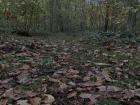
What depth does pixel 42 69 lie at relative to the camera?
5.35 m

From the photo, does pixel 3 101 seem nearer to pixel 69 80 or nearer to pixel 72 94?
pixel 72 94

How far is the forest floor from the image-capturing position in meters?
3.94

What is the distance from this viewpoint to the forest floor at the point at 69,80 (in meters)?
3.94

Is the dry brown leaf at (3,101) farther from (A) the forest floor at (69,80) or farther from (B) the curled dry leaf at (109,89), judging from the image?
(B) the curled dry leaf at (109,89)

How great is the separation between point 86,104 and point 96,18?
3599 centimetres

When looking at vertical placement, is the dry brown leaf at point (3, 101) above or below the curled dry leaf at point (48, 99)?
below

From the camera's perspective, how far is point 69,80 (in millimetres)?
4758

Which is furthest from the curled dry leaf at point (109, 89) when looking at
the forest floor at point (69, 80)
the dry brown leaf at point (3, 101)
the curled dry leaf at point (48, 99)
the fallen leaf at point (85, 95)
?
the dry brown leaf at point (3, 101)

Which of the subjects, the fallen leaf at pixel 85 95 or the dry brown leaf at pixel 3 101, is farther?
the fallen leaf at pixel 85 95

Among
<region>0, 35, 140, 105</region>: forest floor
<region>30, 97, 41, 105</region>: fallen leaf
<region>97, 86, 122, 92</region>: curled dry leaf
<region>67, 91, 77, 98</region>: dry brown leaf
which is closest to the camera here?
<region>30, 97, 41, 105</region>: fallen leaf

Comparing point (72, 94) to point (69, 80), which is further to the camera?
point (69, 80)

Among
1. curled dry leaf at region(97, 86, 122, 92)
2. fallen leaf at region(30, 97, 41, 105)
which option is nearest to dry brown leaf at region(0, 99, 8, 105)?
fallen leaf at region(30, 97, 41, 105)

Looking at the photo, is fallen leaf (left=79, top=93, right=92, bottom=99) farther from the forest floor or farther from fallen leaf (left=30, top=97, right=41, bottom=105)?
fallen leaf (left=30, top=97, right=41, bottom=105)

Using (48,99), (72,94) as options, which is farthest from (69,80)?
(48,99)
